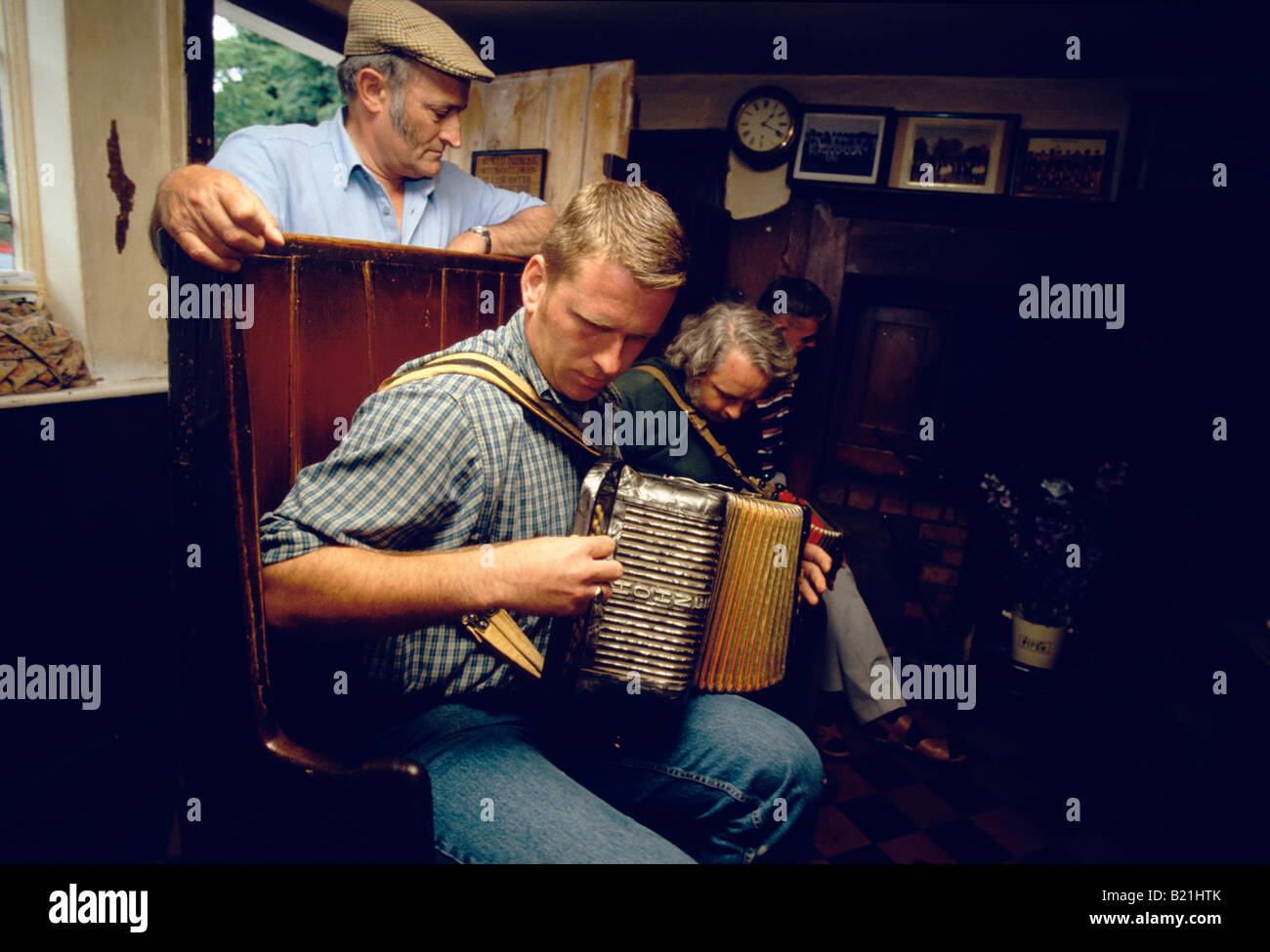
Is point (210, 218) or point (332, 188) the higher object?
point (332, 188)

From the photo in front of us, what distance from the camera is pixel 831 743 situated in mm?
3322

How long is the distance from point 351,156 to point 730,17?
7.23 feet

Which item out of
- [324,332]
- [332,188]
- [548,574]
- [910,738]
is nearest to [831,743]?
[910,738]

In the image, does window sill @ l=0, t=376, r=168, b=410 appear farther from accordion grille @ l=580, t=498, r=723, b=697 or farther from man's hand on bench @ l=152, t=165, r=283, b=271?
accordion grille @ l=580, t=498, r=723, b=697

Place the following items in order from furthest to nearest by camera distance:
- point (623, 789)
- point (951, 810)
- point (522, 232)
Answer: point (951, 810), point (522, 232), point (623, 789)

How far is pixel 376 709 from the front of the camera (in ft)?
4.35

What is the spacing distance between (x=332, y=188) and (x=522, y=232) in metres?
0.56

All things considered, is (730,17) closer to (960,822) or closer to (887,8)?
(887,8)

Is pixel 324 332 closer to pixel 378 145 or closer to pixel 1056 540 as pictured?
pixel 378 145

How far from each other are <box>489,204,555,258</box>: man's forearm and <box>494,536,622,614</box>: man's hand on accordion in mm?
1196

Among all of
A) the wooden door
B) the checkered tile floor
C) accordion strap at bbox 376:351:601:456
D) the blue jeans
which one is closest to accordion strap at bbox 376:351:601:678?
accordion strap at bbox 376:351:601:456

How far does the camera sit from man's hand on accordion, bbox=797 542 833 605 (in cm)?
189

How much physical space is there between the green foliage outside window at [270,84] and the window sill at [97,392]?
16.8 ft

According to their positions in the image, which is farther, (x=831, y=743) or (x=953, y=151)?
(x=953, y=151)
